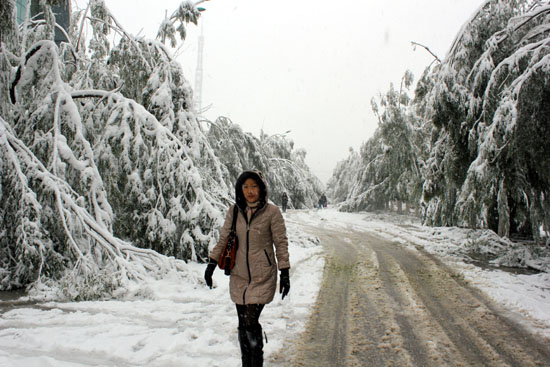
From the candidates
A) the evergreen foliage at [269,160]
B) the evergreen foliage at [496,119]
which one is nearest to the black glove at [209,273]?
the evergreen foliage at [496,119]

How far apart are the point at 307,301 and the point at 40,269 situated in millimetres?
3761

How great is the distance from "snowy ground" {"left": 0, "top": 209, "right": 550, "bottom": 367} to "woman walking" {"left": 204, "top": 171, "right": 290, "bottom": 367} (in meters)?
0.48

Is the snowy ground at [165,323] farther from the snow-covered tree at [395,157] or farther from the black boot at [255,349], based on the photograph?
the snow-covered tree at [395,157]

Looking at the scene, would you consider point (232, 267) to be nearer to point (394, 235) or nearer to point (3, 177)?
point (3, 177)

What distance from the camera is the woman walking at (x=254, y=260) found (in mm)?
2920

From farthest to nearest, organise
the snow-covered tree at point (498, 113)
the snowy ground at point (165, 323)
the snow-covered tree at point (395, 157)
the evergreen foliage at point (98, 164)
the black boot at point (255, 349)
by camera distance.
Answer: the snow-covered tree at point (395, 157) < the snow-covered tree at point (498, 113) < the evergreen foliage at point (98, 164) < the snowy ground at point (165, 323) < the black boot at point (255, 349)

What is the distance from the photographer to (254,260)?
2979 millimetres

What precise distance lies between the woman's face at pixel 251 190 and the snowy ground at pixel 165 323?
4.92ft

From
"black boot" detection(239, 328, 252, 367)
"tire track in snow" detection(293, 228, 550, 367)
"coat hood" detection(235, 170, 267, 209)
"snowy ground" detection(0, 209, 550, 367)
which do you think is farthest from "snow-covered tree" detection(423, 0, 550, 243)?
"black boot" detection(239, 328, 252, 367)

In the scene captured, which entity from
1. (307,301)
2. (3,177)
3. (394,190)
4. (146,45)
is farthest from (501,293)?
(394,190)

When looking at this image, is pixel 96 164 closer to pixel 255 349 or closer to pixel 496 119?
pixel 255 349

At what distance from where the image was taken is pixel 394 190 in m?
22.9

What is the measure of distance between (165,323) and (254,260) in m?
1.91

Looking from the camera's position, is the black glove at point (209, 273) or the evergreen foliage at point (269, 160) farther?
the evergreen foliage at point (269, 160)
